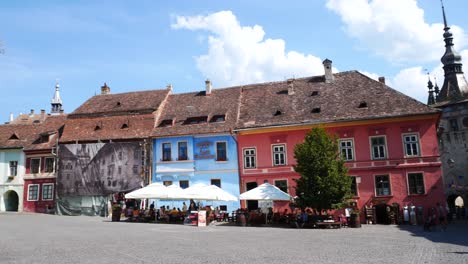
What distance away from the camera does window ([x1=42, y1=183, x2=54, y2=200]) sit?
113ft

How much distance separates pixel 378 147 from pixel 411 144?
6.91ft

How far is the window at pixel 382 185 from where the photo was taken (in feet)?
87.5

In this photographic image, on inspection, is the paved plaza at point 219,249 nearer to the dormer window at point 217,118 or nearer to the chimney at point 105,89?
the dormer window at point 217,118

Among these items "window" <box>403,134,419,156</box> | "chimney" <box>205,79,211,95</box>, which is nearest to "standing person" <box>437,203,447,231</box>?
"window" <box>403,134,419,156</box>

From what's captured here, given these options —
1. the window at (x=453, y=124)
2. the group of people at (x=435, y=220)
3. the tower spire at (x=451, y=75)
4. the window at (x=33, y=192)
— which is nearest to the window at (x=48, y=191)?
the window at (x=33, y=192)

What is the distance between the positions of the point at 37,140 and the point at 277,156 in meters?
22.5

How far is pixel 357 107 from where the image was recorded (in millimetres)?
28500

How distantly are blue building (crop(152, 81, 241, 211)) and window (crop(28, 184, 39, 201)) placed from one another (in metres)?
11.5

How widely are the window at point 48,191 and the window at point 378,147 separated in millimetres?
26695

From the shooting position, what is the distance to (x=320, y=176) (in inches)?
896

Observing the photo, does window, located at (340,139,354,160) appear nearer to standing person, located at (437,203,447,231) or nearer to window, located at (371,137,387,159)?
window, located at (371,137,387,159)

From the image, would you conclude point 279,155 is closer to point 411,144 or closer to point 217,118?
point 217,118

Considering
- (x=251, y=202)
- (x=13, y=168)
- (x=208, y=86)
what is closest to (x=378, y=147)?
(x=251, y=202)

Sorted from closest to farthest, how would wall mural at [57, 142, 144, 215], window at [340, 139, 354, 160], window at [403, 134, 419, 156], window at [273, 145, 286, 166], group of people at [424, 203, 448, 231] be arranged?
group of people at [424, 203, 448, 231]
window at [403, 134, 419, 156]
window at [340, 139, 354, 160]
window at [273, 145, 286, 166]
wall mural at [57, 142, 144, 215]
